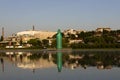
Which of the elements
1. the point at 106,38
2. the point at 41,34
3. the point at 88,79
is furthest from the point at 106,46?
the point at 88,79

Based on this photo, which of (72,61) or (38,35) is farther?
(38,35)

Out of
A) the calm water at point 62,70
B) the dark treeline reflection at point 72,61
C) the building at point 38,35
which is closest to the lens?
the calm water at point 62,70

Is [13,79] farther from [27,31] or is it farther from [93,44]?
[27,31]

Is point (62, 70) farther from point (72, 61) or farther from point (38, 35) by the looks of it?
point (38, 35)

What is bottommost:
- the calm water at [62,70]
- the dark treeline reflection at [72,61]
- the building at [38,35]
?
the calm water at [62,70]

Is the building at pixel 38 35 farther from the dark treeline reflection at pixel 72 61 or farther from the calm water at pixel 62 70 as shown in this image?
the calm water at pixel 62 70

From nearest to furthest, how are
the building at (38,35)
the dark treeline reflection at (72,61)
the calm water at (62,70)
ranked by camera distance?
1. the calm water at (62,70)
2. the dark treeline reflection at (72,61)
3. the building at (38,35)

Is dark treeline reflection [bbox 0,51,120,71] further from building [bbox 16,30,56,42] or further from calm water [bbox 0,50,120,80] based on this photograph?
building [bbox 16,30,56,42]

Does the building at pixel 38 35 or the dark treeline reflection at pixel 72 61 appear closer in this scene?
the dark treeline reflection at pixel 72 61

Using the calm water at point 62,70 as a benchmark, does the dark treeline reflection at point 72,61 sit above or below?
above

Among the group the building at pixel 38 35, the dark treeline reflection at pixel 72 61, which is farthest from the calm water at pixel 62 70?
the building at pixel 38 35

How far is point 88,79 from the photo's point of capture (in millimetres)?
10734

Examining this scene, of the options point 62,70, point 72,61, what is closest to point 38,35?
point 72,61

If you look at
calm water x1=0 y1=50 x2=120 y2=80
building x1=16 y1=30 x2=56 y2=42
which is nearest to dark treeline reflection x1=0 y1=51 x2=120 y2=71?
calm water x1=0 y1=50 x2=120 y2=80
